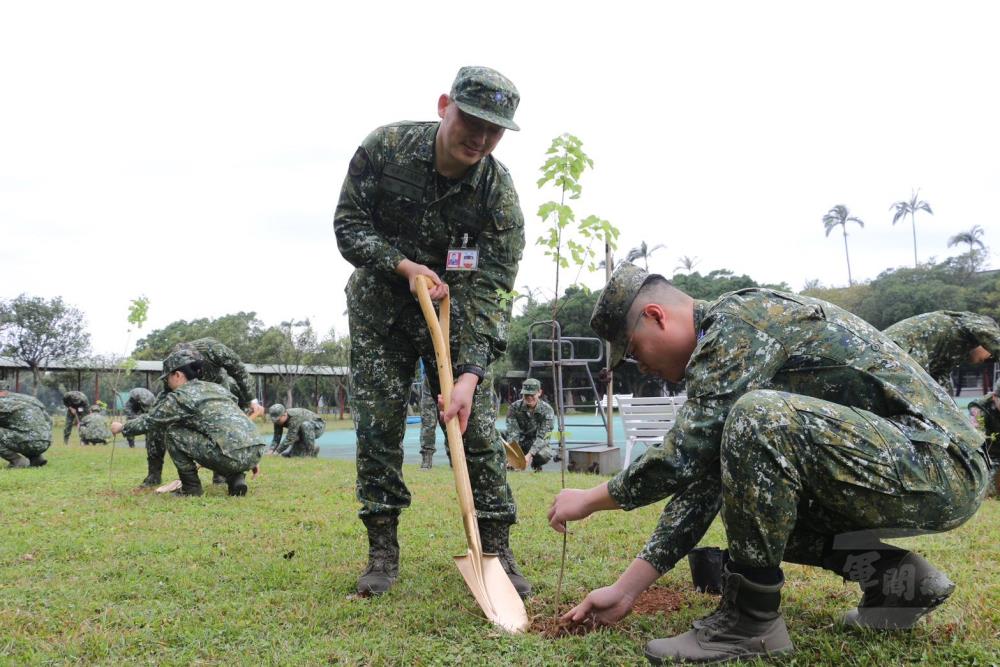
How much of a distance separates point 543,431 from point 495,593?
329 inches

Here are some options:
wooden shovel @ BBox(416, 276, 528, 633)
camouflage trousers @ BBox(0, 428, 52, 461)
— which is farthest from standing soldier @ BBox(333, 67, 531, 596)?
A: camouflage trousers @ BBox(0, 428, 52, 461)

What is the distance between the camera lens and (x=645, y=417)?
33.7ft

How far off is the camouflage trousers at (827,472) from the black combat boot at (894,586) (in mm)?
336

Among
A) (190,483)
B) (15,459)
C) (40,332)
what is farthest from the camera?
(40,332)

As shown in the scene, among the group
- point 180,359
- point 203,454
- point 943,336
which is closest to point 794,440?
point 943,336

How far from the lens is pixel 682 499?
Result: 2.55 metres

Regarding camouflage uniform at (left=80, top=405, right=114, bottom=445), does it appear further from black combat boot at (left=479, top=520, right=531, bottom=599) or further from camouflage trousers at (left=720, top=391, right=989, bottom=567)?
camouflage trousers at (left=720, top=391, right=989, bottom=567)

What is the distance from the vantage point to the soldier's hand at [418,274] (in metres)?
3.16

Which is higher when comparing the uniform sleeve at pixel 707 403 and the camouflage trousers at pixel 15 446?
the uniform sleeve at pixel 707 403

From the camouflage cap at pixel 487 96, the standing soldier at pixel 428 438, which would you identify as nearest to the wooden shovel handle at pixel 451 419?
the camouflage cap at pixel 487 96

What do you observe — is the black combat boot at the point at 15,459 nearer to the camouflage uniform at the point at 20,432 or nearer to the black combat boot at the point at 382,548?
the camouflage uniform at the point at 20,432

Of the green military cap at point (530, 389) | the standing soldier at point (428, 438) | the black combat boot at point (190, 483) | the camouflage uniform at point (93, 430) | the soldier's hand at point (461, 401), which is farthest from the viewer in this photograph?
the camouflage uniform at point (93, 430)

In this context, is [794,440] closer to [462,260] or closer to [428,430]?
[462,260]

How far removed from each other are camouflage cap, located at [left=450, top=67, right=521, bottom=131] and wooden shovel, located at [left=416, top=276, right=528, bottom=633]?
733 millimetres
